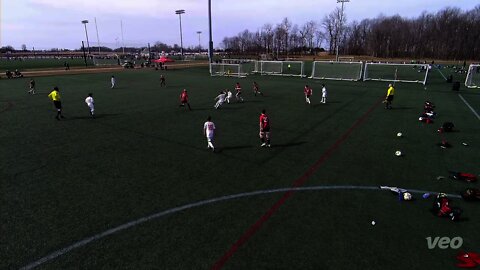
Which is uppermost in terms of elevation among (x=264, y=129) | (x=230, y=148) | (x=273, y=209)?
(x=264, y=129)

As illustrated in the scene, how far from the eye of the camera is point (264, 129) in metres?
13.4

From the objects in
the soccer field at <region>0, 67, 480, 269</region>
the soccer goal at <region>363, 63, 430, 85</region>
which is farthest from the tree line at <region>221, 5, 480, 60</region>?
the soccer field at <region>0, 67, 480, 269</region>

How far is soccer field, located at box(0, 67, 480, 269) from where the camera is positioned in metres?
6.55

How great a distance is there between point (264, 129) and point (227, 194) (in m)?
4.92

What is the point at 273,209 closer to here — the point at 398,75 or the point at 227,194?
the point at 227,194

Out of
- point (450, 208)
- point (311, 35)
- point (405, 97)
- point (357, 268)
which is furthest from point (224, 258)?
point (311, 35)

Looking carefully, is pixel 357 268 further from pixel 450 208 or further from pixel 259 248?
pixel 450 208

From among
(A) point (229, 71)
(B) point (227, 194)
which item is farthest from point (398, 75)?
(B) point (227, 194)

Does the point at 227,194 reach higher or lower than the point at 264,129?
lower

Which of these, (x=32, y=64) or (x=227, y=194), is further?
(x=32, y=64)

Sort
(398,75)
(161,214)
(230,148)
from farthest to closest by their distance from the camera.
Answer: (398,75) < (230,148) < (161,214)

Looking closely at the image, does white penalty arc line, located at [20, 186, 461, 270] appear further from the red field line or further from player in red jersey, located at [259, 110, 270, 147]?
player in red jersey, located at [259, 110, 270, 147]

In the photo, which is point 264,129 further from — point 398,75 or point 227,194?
point 398,75

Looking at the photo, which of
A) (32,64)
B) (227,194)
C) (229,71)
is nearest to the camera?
(227,194)
